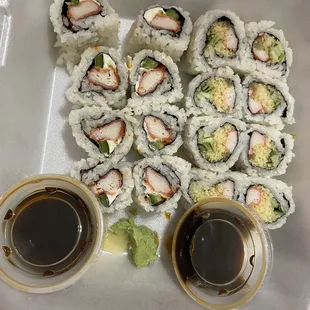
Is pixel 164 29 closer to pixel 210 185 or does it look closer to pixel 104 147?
pixel 104 147

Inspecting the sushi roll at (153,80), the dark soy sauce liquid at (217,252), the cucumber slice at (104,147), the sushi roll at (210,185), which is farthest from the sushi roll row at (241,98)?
the dark soy sauce liquid at (217,252)

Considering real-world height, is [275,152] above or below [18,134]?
above

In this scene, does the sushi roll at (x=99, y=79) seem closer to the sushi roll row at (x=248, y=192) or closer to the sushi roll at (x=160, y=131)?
the sushi roll at (x=160, y=131)

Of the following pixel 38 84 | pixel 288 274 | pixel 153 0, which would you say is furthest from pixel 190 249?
pixel 153 0

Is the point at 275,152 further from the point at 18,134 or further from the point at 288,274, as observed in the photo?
the point at 18,134

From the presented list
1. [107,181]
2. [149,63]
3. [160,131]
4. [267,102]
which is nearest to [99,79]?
[149,63]

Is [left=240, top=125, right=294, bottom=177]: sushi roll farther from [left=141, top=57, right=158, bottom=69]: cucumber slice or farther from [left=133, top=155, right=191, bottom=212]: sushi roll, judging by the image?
[left=141, top=57, right=158, bottom=69]: cucumber slice
